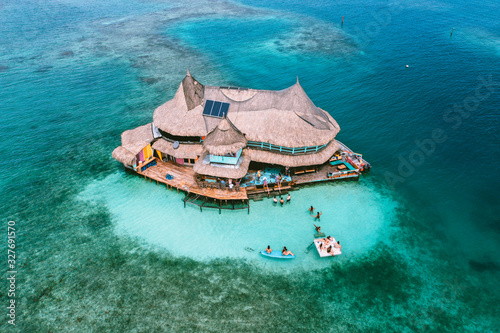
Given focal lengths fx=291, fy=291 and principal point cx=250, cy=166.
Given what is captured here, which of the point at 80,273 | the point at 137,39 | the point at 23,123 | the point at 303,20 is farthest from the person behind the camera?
the point at 303,20

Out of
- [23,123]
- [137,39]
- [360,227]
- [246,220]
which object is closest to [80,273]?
[246,220]

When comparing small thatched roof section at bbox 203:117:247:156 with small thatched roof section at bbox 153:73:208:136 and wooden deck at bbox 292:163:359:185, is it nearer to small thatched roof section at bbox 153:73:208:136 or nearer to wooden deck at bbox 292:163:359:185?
small thatched roof section at bbox 153:73:208:136

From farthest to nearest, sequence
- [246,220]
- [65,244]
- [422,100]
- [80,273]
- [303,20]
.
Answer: [303,20]
[422,100]
[246,220]
[65,244]
[80,273]

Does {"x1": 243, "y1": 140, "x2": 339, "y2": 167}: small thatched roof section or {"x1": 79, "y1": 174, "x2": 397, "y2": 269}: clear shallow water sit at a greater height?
{"x1": 243, "y1": 140, "x2": 339, "y2": 167}: small thatched roof section

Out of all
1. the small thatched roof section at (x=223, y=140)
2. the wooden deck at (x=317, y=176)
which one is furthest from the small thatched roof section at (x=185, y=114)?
the wooden deck at (x=317, y=176)

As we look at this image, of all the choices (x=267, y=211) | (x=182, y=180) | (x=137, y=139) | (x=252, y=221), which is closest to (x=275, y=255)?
(x=252, y=221)

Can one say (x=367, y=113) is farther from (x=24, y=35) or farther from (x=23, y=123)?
(x=24, y=35)

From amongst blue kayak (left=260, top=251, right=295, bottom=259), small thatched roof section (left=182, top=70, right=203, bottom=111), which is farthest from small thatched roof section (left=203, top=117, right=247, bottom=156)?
blue kayak (left=260, top=251, right=295, bottom=259)
